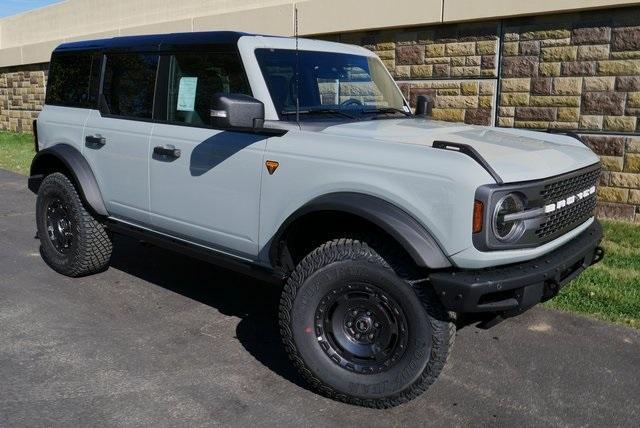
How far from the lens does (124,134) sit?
4.49 m

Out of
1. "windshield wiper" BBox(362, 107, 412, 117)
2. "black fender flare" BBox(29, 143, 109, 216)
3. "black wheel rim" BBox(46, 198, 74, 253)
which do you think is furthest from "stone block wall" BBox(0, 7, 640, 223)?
"black wheel rim" BBox(46, 198, 74, 253)

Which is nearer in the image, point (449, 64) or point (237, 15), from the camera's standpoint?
point (449, 64)

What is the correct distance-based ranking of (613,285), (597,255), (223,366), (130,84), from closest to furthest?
(223,366) < (597,255) < (130,84) < (613,285)

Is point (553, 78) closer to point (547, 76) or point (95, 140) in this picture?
point (547, 76)

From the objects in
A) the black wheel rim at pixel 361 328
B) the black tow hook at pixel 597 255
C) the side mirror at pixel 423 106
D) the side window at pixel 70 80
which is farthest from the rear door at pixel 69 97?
the black tow hook at pixel 597 255

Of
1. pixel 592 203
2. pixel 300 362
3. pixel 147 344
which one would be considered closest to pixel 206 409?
pixel 300 362

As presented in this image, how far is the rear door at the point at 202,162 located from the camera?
12.1 ft

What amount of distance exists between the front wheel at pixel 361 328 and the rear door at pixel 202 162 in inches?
23.5

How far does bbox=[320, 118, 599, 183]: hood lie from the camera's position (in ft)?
9.97

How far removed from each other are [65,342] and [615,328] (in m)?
3.69

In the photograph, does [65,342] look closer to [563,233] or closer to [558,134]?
[563,233]

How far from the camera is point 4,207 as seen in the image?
845cm

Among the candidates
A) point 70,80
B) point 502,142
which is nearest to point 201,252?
point 502,142

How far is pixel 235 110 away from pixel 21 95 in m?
18.0
